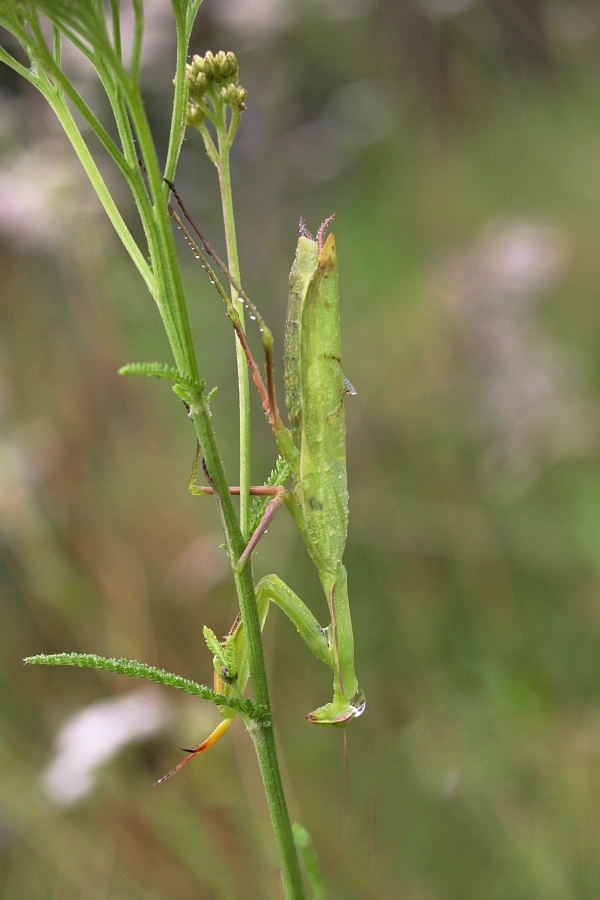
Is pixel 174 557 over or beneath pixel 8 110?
beneath

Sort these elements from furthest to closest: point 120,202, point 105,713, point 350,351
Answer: point 350,351 → point 120,202 → point 105,713

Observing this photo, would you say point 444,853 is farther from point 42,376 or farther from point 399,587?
point 42,376

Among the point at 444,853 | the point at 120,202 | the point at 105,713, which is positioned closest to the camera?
the point at 105,713

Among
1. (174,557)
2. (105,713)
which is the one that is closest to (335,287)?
(105,713)

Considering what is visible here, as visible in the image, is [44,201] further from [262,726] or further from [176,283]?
[262,726]

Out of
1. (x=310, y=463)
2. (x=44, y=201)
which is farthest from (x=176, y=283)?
(x=44, y=201)

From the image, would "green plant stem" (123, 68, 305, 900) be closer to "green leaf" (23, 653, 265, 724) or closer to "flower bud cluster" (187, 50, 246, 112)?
"green leaf" (23, 653, 265, 724)

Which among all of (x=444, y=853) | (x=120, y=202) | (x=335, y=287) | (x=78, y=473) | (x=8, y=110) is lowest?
Result: (x=444, y=853)

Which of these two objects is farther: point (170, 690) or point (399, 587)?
point (399, 587)
